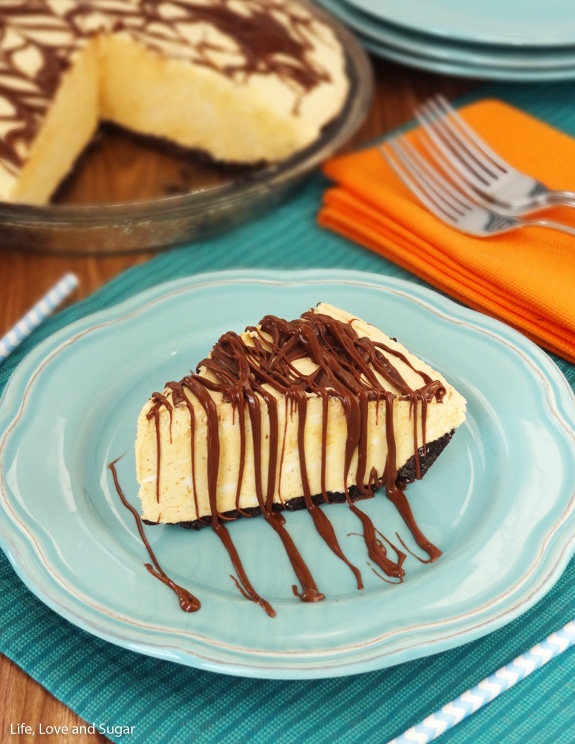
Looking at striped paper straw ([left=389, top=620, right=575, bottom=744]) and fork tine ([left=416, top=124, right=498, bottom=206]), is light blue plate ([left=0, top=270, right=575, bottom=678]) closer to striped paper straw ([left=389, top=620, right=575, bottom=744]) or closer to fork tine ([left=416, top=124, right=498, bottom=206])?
striped paper straw ([left=389, top=620, right=575, bottom=744])

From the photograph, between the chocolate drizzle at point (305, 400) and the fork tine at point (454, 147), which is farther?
the fork tine at point (454, 147)

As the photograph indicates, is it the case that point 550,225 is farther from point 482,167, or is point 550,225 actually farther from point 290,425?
point 290,425

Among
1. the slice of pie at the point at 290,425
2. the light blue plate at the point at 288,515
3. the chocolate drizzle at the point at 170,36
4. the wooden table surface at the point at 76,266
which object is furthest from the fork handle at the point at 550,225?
the chocolate drizzle at the point at 170,36

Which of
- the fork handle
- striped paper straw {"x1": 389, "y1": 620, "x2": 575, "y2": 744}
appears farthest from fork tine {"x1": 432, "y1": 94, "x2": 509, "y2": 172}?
striped paper straw {"x1": 389, "y1": 620, "x2": 575, "y2": 744}

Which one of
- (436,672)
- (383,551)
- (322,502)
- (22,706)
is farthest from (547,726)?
(22,706)

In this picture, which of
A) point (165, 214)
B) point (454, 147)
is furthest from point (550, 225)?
point (165, 214)

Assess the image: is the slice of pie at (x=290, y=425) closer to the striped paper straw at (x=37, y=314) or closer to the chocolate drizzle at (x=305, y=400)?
the chocolate drizzle at (x=305, y=400)
